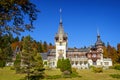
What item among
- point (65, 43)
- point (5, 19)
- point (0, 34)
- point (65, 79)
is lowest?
point (65, 79)

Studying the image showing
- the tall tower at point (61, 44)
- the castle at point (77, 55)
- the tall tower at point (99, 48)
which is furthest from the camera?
the tall tower at point (99, 48)

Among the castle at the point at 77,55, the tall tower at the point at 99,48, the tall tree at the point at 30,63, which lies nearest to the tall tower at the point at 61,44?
the castle at the point at 77,55

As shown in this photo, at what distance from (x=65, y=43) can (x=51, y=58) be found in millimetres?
8012

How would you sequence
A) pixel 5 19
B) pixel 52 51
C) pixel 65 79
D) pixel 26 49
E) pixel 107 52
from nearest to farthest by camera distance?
pixel 5 19
pixel 65 79
pixel 26 49
pixel 52 51
pixel 107 52

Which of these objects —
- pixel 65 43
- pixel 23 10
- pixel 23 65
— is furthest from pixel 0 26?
pixel 65 43

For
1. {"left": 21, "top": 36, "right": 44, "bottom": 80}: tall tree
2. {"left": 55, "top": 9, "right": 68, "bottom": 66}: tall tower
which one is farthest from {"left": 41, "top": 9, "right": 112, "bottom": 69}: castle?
{"left": 21, "top": 36, "right": 44, "bottom": 80}: tall tree

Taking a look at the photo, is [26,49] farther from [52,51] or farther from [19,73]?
[52,51]

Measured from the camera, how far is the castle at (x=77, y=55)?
85.9 metres

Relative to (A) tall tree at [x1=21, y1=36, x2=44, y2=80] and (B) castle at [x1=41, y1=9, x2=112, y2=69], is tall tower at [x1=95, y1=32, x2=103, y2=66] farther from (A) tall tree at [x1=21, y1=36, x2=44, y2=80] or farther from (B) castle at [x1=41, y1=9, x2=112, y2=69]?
(A) tall tree at [x1=21, y1=36, x2=44, y2=80]

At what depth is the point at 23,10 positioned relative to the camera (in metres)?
15.1

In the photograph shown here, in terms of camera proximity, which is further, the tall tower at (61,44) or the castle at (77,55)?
the castle at (77,55)

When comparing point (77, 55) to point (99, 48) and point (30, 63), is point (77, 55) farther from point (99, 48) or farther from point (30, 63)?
point (30, 63)

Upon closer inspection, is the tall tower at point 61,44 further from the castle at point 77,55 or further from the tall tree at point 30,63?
the tall tree at point 30,63

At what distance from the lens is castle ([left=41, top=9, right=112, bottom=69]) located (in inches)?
3381
